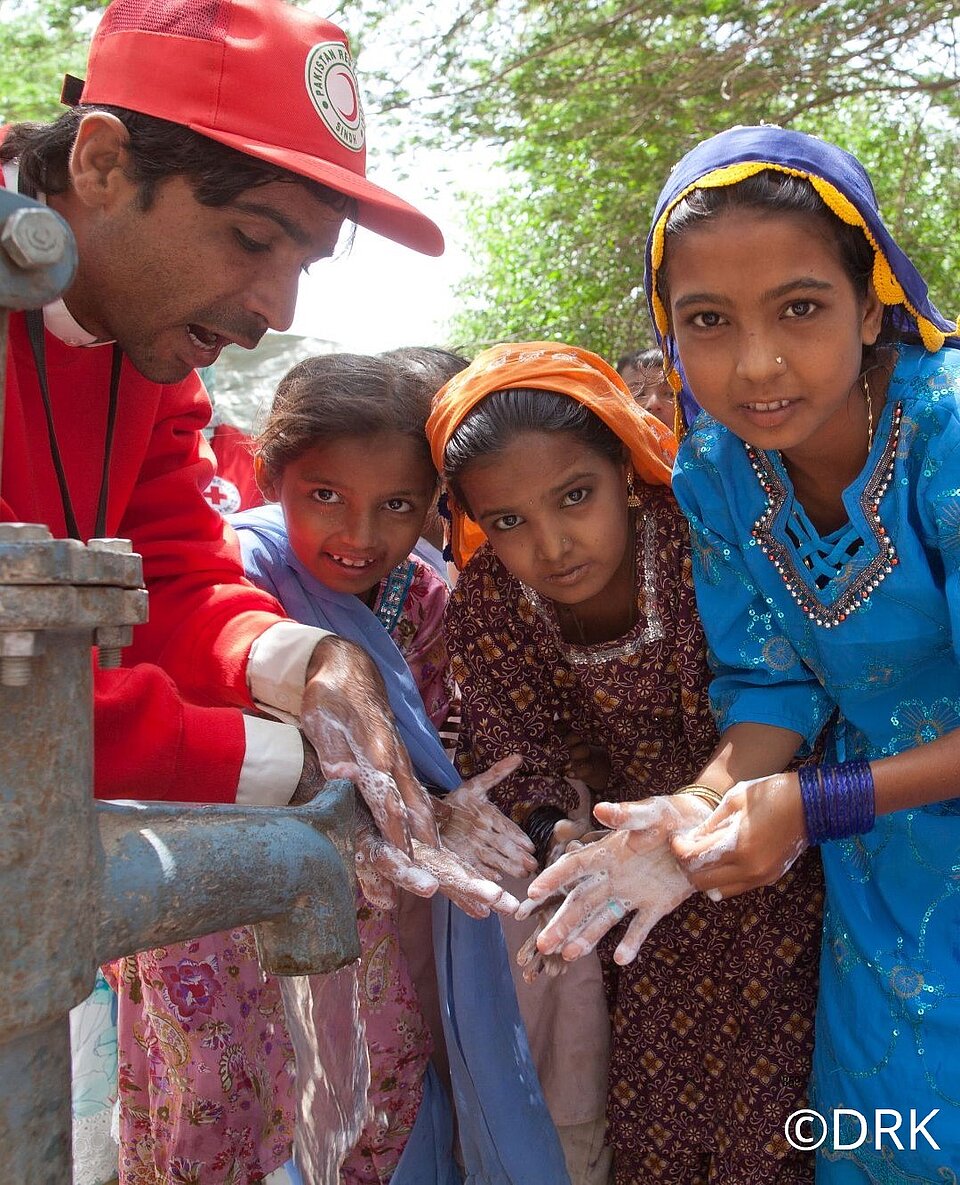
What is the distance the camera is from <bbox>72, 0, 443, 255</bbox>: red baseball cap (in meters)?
1.76

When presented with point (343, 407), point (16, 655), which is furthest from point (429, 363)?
Answer: point (16, 655)

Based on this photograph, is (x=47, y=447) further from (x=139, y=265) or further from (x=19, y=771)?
(x=19, y=771)

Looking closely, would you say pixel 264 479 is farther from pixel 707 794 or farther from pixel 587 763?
pixel 707 794

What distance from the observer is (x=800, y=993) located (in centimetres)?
207

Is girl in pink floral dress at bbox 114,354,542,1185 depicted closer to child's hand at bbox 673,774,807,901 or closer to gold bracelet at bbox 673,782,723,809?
gold bracelet at bbox 673,782,723,809

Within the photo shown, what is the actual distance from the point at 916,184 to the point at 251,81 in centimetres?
722

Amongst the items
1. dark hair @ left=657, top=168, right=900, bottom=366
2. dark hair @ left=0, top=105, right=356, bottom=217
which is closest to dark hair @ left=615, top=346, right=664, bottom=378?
dark hair @ left=657, top=168, right=900, bottom=366

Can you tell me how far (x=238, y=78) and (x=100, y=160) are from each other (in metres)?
0.27

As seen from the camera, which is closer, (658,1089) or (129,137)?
(129,137)

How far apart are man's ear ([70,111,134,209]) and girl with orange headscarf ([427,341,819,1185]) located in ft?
2.42

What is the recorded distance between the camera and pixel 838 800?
1.72 m

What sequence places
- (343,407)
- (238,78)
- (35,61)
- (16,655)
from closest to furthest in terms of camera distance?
(16,655), (238,78), (343,407), (35,61)

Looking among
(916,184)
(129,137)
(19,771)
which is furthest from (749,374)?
(916,184)

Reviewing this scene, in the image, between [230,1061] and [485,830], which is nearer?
[485,830]
